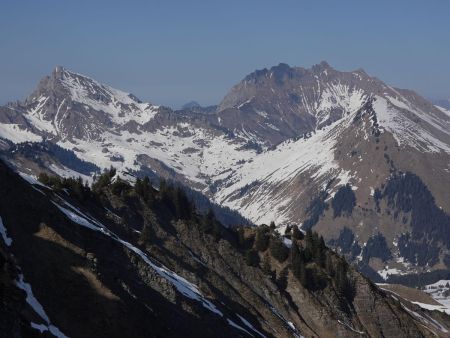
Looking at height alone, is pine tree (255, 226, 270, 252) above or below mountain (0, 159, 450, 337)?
above

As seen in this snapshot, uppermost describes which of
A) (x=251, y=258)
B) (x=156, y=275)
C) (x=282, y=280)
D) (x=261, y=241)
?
(x=261, y=241)

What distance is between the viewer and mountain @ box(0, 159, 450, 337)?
6191cm

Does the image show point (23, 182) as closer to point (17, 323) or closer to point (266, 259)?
point (17, 323)

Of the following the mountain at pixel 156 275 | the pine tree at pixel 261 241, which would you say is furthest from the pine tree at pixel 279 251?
the pine tree at pixel 261 241

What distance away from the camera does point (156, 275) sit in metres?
85.2

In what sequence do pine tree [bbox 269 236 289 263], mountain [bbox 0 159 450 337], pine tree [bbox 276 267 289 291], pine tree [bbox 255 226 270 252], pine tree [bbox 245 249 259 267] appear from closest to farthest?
1. mountain [bbox 0 159 450 337]
2. pine tree [bbox 276 267 289 291]
3. pine tree [bbox 245 249 259 267]
4. pine tree [bbox 269 236 289 263]
5. pine tree [bbox 255 226 270 252]

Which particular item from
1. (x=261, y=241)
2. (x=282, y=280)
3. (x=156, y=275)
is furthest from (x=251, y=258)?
(x=156, y=275)

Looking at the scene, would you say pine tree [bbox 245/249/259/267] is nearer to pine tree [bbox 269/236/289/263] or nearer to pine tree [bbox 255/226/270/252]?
pine tree [bbox 269/236/289/263]

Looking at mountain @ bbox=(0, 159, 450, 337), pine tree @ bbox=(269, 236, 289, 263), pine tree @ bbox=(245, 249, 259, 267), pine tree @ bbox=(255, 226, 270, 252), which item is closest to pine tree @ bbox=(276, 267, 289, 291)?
mountain @ bbox=(0, 159, 450, 337)

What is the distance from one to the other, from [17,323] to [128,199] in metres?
89.3

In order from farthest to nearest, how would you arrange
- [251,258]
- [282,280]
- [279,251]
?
1. [279,251]
2. [251,258]
3. [282,280]

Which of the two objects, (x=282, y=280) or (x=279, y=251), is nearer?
(x=282, y=280)

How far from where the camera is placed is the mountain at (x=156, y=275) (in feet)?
203

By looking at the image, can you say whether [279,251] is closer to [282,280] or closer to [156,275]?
[282,280]
